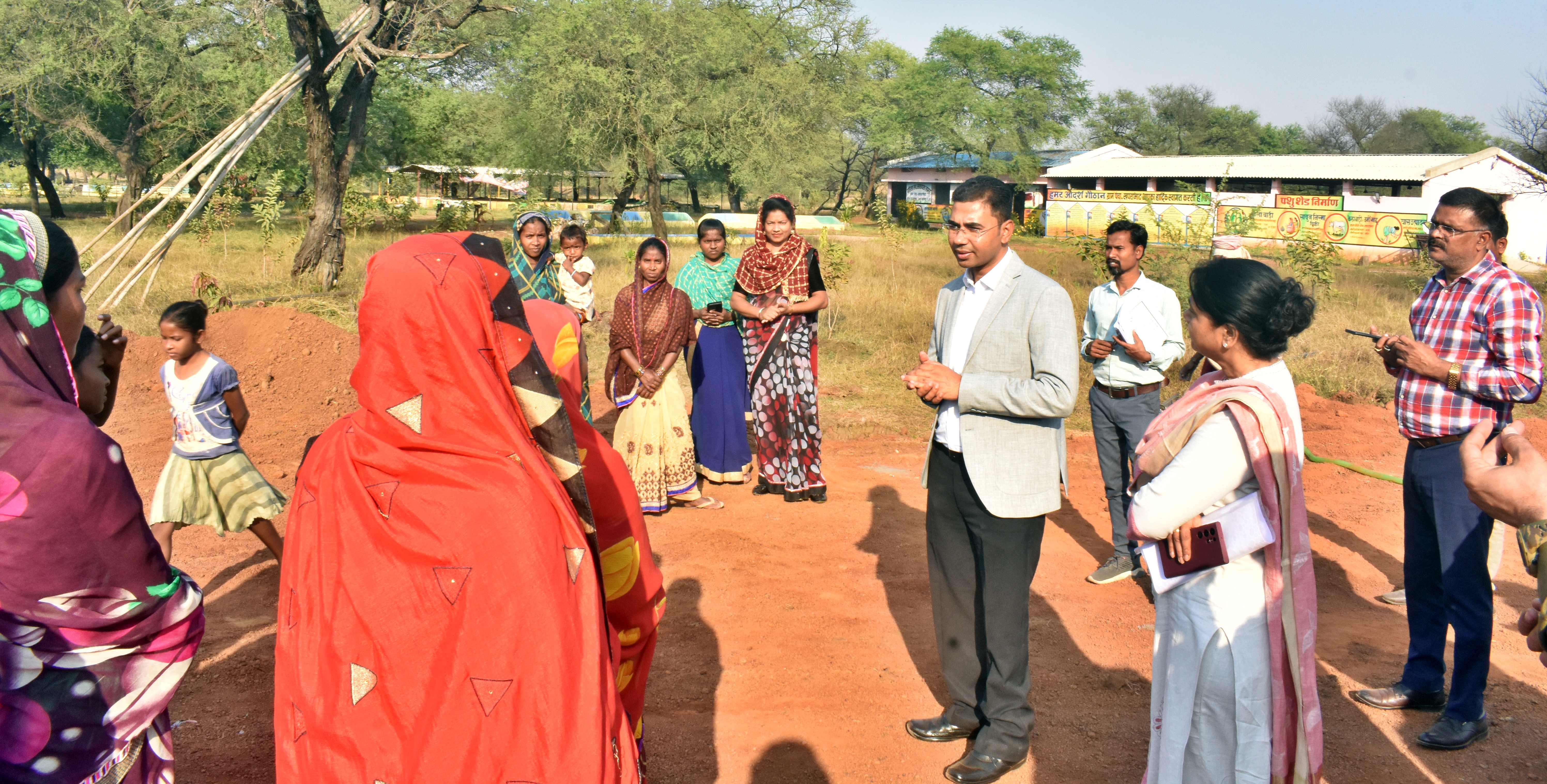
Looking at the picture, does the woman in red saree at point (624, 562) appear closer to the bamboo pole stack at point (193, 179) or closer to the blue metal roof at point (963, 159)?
the bamboo pole stack at point (193, 179)

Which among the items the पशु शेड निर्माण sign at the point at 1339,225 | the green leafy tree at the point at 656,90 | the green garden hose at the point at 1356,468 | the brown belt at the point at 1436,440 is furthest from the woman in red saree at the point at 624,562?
the पशु शेड निर्माण sign at the point at 1339,225

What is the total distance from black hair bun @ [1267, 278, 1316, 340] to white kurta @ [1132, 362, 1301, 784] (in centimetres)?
11

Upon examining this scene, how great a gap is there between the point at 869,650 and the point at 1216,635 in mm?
2165

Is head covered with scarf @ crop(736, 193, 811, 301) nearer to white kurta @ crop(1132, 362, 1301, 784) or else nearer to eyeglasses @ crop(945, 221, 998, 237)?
eyeglasses @ crop(945, 221, 998, 237)

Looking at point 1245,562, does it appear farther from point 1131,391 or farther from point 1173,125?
point 1173,125

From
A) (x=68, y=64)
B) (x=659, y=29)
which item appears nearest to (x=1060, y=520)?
(x=659, y=29)

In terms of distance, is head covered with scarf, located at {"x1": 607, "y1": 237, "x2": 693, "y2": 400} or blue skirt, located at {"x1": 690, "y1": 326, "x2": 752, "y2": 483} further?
blue skirt, located at {"x1": 690, "y1": 326, "x2": 752, "y2": 483}

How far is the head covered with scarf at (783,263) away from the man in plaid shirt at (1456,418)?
3.33 meters

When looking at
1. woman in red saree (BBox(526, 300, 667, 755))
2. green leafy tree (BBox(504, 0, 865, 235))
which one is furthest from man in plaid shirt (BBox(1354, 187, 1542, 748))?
green leafy tree (BBox(504, 0, 865, 235))

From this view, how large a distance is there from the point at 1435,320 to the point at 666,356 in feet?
13.6

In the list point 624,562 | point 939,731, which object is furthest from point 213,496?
point 939,731

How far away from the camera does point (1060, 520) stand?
627 centimetres

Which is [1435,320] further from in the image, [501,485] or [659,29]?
[659,29]

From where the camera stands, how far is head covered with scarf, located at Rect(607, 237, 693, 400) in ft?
20.2
